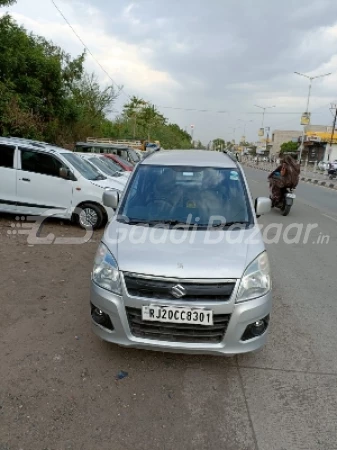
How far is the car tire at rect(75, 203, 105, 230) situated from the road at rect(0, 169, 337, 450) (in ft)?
10.9

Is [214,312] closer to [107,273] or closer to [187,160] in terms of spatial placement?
[107,273]

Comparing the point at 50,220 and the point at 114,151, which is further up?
the point at 114,151

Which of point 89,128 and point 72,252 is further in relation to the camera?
point 89,128

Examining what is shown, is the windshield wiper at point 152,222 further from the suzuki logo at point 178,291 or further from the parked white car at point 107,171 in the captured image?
the parked white car at point 107,171

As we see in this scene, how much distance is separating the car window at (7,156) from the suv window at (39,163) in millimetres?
216

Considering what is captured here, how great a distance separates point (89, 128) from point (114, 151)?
1125 centimetres

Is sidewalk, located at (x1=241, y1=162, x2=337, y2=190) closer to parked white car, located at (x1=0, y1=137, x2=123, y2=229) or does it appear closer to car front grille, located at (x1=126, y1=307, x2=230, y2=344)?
parked white car, located at (x1=0, y1=137, x2=123, y2=229)

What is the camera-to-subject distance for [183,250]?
308cm

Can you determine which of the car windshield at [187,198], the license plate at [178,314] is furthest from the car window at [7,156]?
the license plate at [178,314]

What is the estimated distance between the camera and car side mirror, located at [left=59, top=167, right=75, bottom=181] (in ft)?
24.9

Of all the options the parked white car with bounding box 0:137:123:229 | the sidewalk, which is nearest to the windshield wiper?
the parked white car with bounding box 0:137:123:229

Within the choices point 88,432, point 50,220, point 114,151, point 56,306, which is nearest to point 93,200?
point 50,220

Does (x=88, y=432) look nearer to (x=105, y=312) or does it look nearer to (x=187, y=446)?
(x=187, y=446)

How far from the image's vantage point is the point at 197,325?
9.23 ft
